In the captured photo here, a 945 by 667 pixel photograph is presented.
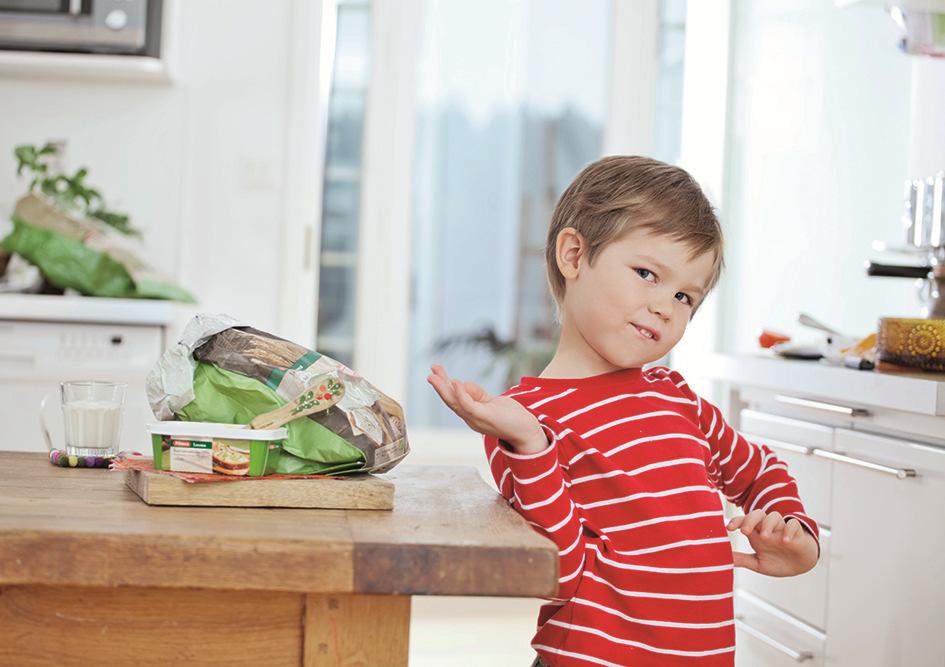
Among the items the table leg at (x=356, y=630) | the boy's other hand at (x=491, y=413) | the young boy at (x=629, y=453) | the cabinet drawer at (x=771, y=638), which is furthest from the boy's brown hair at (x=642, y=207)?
the cabinet drawer at (x=771, y=638)

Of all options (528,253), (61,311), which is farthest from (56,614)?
(528,253)

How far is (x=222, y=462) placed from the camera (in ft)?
3.19

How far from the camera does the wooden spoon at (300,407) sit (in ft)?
3.25

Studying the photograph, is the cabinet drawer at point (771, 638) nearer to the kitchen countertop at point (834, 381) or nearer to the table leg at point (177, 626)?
the kitchen countertop at point (834, 381)

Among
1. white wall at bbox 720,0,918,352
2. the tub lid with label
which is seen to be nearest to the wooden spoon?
the tub lid with label

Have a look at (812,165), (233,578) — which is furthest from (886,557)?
(812,165)

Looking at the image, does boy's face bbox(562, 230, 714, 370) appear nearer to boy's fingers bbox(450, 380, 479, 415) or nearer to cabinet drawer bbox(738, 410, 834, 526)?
boy's fingers bbox(450, 380, 479, 415)

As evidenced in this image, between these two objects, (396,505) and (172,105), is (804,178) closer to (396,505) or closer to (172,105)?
(172,105)

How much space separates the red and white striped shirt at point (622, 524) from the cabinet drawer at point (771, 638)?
116cm

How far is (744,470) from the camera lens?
4.33 feet

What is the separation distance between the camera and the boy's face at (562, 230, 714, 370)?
3.84ft

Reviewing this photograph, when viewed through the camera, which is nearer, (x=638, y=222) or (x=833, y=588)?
(x=638, y=222)

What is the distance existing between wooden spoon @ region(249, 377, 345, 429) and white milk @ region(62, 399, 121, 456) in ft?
0.86

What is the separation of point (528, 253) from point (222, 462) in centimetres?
354
